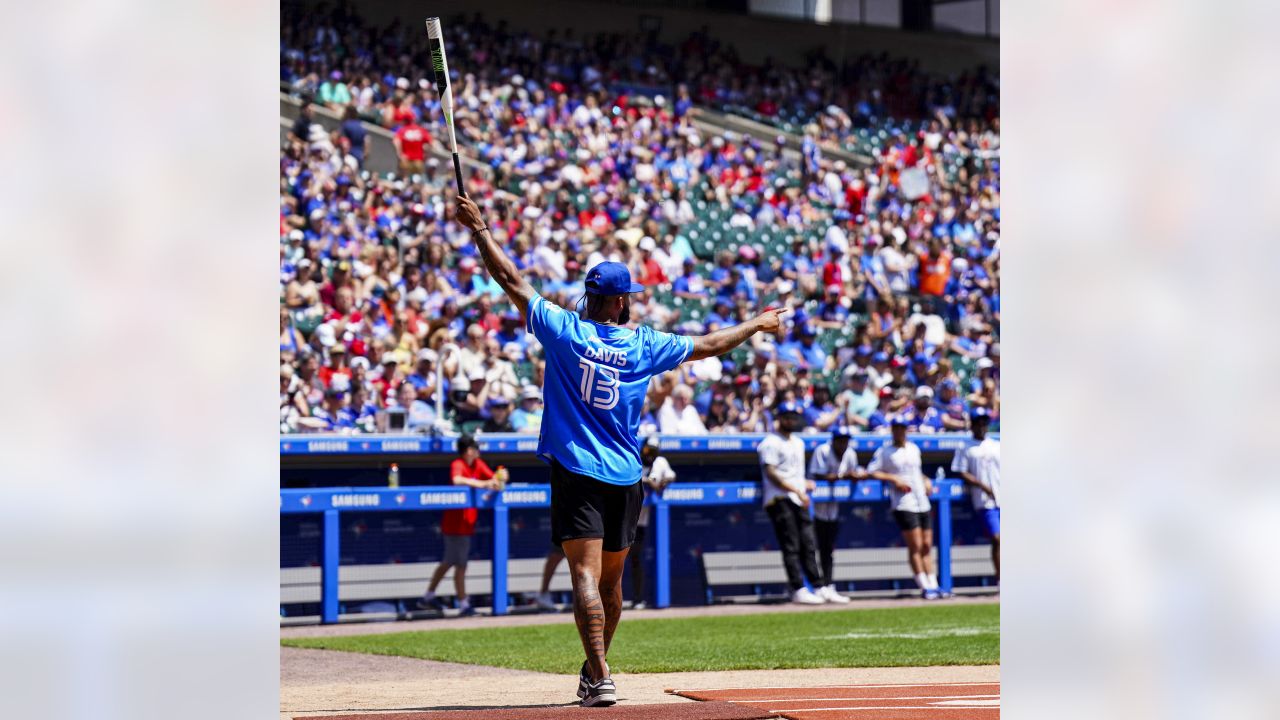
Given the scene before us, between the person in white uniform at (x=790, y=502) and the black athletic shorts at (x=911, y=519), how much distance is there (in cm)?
96

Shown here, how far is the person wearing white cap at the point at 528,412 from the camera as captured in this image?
1540cm

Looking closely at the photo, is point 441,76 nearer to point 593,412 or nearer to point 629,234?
point 593,412

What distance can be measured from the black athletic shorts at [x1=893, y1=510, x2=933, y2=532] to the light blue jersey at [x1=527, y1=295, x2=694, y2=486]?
899 centimetres

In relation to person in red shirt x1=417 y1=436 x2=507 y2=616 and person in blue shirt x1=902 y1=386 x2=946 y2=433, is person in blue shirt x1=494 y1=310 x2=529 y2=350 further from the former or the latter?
person in blue shirt x1=902 y1=386 x2=946 y2=433

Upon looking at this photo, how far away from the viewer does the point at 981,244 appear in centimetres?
2362

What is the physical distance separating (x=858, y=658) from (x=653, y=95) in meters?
17.0

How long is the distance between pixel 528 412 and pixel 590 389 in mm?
8904

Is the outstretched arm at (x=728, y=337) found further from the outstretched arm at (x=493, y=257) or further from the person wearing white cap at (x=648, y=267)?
the person wearing white cap at (x=648, y=267)

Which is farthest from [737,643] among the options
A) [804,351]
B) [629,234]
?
[629,234]

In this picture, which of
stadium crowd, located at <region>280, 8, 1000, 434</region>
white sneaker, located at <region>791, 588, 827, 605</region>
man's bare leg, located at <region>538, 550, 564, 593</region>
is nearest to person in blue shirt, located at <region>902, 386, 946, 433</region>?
stadium crowd, located at <region>280, 8, 1000, 434</region>

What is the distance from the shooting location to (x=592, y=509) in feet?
22.4

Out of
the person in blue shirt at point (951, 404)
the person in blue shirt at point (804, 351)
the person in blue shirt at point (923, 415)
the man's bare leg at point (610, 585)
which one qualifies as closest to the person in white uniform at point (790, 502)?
the person in blue shirt at point (923, 415)
